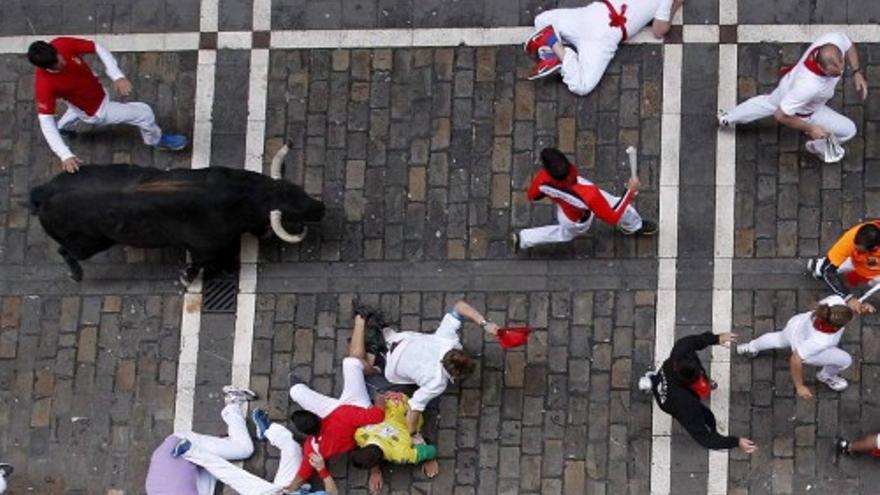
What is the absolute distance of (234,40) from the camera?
1334 cm

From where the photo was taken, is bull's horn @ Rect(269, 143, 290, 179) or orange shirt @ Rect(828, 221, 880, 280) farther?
bull's horn @ Rect(269, 143, 290, 179)

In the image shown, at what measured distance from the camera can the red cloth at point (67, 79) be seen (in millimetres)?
11633

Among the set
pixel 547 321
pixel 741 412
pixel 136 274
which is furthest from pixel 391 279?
pixel 741 412

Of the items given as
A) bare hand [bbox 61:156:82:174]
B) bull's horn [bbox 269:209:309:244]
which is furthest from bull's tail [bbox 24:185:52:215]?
bull's horn [bbox 269:209:309:244]

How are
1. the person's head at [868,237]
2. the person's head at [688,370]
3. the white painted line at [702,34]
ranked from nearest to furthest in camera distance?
the person's head at [688,370], the person's head at [868,237], the white painted line at [702,34]

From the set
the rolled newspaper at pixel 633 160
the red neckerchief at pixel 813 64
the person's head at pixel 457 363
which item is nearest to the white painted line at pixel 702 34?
the rolled newspaper at pixel 633 160

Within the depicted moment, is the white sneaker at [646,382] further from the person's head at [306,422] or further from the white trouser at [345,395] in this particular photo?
the person's head at [306,422]

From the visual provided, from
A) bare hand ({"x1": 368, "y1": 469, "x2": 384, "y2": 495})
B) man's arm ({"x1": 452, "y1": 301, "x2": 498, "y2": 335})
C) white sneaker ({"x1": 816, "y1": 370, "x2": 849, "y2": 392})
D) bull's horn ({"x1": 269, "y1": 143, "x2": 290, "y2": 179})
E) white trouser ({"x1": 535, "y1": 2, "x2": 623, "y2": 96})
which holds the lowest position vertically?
bare hand ({"x1": 368, "y1": 469, "x2": 384, "y2": 495})

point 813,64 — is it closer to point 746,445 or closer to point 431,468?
point 746,445

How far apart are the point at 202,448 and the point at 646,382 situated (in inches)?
168

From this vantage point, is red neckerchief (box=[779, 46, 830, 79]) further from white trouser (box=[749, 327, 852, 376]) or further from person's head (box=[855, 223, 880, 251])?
white trouser (box=[749, 327, 852, 376])

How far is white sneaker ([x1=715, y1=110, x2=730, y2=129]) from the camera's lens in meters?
12.4

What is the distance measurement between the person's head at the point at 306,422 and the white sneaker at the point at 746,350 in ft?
13.2

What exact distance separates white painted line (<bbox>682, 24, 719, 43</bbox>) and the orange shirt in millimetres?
2563
